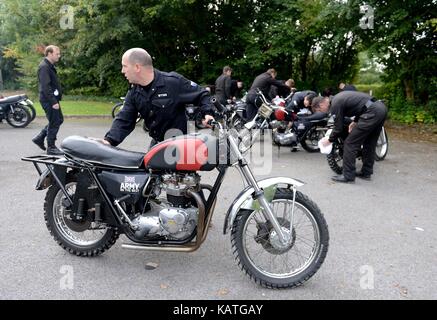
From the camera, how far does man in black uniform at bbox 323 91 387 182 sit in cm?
645

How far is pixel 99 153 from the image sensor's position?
3582 millimetres

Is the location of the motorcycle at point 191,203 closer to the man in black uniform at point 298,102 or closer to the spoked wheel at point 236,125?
the spoked wheel at point 236,125

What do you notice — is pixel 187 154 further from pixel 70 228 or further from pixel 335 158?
pixel 335 158

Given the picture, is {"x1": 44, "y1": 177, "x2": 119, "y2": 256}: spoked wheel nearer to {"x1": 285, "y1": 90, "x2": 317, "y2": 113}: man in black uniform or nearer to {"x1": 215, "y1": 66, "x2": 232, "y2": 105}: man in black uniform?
{"x1": 285, "y1": 90, "x2": 317, "y2": 113}: man in black uniform

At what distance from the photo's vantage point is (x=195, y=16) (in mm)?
17766

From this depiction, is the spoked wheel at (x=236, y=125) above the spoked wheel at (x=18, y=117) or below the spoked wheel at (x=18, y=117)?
above

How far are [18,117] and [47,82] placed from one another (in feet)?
15.7

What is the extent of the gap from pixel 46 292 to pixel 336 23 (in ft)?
41.1

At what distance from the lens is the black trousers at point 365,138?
253 inches

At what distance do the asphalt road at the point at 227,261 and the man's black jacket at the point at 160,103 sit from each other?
119 centimetres

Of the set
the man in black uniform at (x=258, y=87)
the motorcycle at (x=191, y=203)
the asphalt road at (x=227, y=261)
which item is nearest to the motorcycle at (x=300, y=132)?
the man in black uniform at (x=258, y=87)

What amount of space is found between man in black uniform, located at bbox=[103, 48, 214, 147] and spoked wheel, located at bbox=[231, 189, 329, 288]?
102cm
